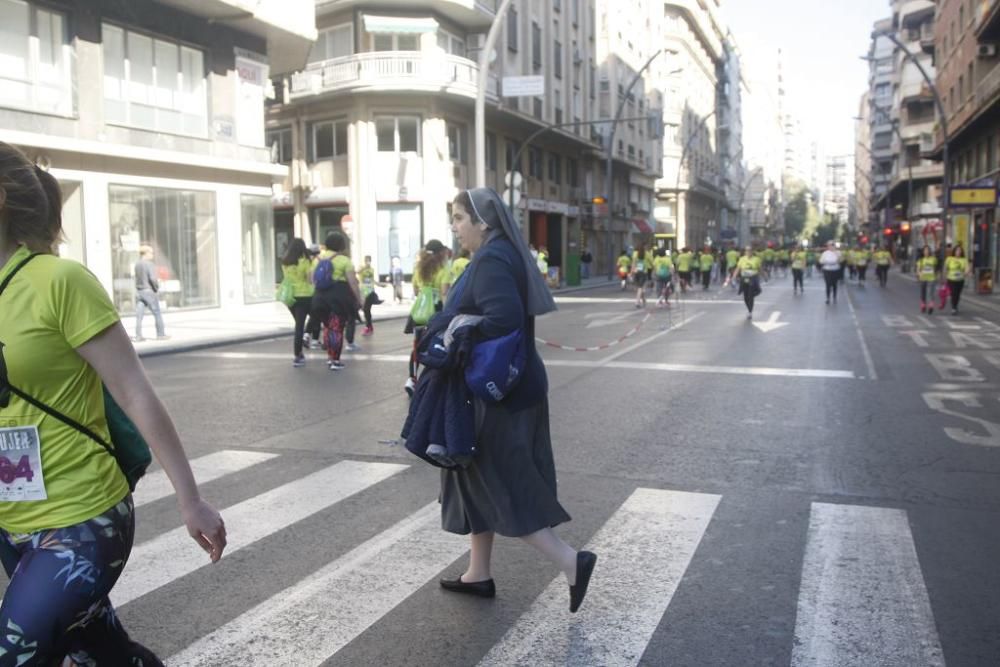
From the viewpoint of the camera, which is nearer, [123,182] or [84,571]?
[84,571]

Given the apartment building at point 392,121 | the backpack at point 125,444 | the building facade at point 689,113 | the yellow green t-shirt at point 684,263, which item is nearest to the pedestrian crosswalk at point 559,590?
the backpack at point 125,444

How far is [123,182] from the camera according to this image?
20328 mm

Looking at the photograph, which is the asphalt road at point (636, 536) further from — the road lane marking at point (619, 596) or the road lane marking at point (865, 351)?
the road lane marking at point (865, 351)

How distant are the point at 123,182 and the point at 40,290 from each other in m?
19.7

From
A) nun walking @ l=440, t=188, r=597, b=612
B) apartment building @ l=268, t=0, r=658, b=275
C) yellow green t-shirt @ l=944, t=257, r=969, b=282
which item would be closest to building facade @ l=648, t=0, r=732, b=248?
apartment building @ l=268, t=0, r=658, b=275

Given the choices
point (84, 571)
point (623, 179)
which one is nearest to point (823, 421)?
point (84, 571)

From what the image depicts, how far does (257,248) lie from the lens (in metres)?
25.0

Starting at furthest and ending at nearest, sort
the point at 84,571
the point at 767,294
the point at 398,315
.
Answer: the point at 767,294 < the point at 398,315 < the point at 84,571

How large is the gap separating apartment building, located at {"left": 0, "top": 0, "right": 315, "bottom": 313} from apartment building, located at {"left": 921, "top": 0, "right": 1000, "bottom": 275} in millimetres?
21675

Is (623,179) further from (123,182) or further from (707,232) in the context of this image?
(123,182)

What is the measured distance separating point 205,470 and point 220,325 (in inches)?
549

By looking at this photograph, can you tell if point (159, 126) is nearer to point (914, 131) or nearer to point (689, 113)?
point (914, 131)

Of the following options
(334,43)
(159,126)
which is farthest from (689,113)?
(159,126)

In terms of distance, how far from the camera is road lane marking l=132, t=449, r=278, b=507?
5.91 m
